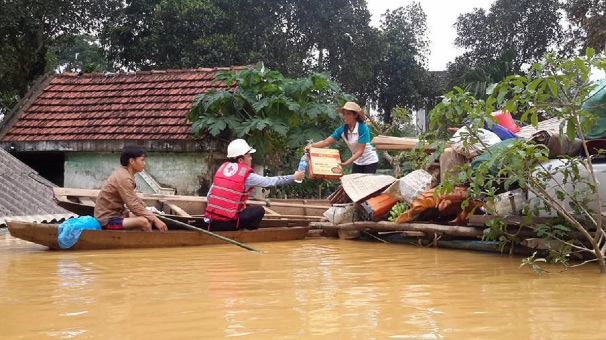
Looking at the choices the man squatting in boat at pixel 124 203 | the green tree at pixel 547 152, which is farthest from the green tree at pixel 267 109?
the green tree at pixel 547 152

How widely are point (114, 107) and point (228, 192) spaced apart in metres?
7.52

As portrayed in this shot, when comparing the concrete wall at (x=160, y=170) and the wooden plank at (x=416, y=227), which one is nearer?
the wooden plank at (x=416, y=227)

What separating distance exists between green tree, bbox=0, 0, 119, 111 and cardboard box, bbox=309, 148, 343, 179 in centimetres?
1193

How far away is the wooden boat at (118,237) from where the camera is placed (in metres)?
7.54

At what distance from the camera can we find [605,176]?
19.8 ft

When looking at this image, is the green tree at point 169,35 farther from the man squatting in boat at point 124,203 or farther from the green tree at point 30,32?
the man squatting in boat at point 124,203

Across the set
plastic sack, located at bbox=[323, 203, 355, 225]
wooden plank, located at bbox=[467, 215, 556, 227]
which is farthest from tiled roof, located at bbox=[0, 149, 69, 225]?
wooden plank, located at bbox=[467, 215, 556, 227]

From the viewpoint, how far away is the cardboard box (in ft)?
29.7

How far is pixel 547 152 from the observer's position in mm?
5660

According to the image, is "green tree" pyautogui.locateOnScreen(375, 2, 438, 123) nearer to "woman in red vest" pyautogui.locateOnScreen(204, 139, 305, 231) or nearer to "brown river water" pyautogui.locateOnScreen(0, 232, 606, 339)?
"woman in red vest" pyautogui.locateOnScreen(204, 139, 305, 231)

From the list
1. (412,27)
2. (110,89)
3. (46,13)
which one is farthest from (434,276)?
(412,27)

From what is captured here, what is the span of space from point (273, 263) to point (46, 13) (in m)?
15.5

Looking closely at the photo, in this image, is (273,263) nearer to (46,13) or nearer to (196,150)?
(196,150)

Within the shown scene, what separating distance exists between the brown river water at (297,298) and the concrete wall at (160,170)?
23.0 feet
